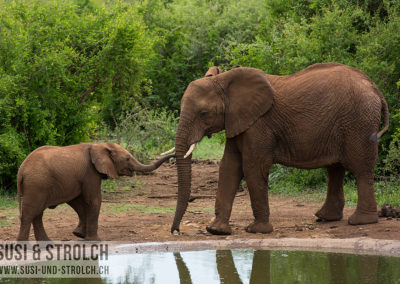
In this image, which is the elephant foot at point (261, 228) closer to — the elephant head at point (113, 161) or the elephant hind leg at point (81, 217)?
the elephant head at point (113, 161)

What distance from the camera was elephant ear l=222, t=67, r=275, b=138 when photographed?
9.30 m

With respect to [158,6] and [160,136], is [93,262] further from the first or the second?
[158,6]

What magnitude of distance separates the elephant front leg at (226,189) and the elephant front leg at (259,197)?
0.28m

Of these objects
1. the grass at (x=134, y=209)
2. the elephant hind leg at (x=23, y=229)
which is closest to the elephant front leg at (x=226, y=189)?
the elephant hind leg at (x=23, y=229)

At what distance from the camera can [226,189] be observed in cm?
948

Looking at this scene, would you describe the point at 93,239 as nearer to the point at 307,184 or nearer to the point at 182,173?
the point at 182,173

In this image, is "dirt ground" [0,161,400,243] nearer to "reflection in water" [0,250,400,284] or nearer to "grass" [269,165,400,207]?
"grass" [269,165,400,207]

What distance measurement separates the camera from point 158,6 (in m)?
29.8

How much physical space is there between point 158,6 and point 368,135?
21.8 m

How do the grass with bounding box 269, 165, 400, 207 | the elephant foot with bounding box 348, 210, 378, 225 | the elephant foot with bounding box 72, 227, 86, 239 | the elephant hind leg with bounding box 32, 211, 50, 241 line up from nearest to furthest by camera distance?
the elephant hind leg with bounding box 32, 211, 50, 241 → the elephant foot with bounding box 72, 227, 86, 239 → the elephant foot with bounding box 348, 210, 378, 225 → the grass with bounding box 269, 165, 400, 207

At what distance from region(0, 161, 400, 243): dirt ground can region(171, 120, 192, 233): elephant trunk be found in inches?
12.9

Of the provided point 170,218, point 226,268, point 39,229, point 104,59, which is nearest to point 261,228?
point 226,268

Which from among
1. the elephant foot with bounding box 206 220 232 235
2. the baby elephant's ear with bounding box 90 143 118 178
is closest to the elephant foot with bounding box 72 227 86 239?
the baby elephant's ear with bounding box 90 143 118 178

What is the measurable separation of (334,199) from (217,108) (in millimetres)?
2408
